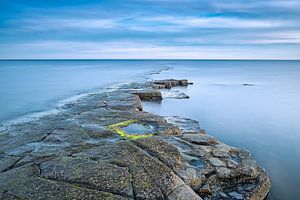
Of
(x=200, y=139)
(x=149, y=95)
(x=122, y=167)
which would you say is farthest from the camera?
(x=149, y=95)

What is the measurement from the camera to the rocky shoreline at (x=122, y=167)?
275 inches

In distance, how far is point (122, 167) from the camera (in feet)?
25.8

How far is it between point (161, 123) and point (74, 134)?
14.7 feet

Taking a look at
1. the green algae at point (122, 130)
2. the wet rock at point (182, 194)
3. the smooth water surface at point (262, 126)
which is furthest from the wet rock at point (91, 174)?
the smooth water surface at point (262, 126)

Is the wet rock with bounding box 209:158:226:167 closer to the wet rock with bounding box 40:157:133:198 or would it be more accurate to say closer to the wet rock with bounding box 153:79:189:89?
the wet rock with bounding box 40:157:133:198

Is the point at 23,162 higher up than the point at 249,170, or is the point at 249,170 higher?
the point at 23,162

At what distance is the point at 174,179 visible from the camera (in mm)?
7621

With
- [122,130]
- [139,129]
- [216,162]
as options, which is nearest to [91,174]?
[216,162]

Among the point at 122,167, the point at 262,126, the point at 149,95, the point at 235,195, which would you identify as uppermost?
the point at 122,167

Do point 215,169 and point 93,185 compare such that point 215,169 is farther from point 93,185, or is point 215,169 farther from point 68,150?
point 68,150

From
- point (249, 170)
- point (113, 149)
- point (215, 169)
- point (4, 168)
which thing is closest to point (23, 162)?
point (4, 168)

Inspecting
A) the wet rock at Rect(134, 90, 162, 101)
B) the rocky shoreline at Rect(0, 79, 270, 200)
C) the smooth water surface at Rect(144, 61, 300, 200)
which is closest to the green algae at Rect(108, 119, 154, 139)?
the rocky shoreline at Rect(0, 79, 270, 200)

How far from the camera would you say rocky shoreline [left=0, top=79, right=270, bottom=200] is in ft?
22.9

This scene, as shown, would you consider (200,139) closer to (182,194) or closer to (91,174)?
(182,194)
